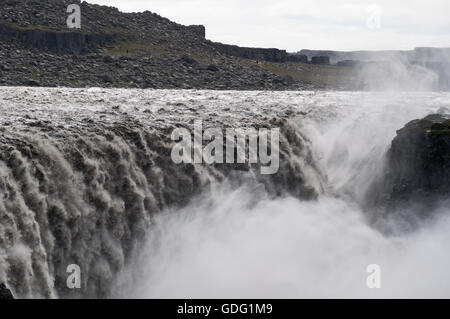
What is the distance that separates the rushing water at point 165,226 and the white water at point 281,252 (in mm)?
67

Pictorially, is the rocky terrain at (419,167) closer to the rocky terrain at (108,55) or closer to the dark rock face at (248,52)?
the rocky terrain at (108,55)

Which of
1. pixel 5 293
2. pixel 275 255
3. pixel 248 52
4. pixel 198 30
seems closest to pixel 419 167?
pixel 275 255

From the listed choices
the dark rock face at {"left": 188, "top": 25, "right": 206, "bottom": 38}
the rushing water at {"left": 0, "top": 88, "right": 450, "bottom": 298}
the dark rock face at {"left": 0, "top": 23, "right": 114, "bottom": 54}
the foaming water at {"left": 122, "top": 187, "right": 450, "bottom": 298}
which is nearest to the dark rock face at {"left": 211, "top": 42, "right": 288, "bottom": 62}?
the dark rock face at {"left": 188, "top": 25, "right": 206, "bottom": 38}

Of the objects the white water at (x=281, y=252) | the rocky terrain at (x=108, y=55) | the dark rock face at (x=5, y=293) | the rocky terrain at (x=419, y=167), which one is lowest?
the white water at (x=281, y=252)

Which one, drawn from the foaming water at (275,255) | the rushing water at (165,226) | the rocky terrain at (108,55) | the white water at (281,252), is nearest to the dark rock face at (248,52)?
the rocky terrain at (108,55)

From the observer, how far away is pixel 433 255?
29.8 meters

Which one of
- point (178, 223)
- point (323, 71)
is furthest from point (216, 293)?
point (323, 71)

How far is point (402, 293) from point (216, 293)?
797cm

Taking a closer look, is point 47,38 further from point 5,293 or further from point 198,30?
point 5,293

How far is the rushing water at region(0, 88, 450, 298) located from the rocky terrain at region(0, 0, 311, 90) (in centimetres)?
7925

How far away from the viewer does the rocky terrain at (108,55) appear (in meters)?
127

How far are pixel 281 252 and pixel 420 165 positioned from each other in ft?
37.2

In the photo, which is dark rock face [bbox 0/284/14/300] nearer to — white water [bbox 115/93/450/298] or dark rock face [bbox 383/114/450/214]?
white water [bbox 115/93/450/298]

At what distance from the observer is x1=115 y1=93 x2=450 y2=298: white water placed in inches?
1047
